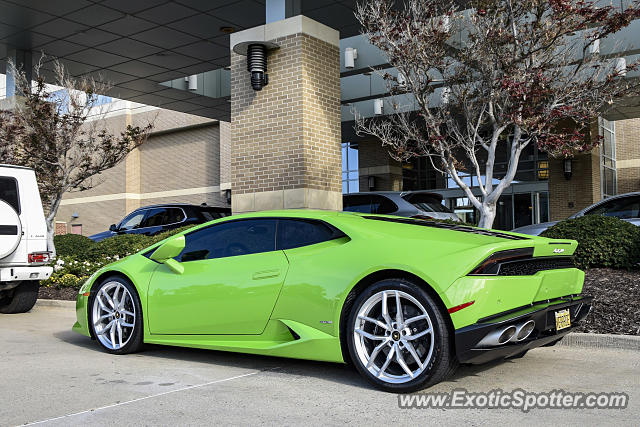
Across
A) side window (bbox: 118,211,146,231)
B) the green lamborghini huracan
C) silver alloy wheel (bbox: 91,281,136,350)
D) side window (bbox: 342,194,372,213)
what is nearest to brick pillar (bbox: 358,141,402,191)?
side window (bbox: 118,211,146,231)

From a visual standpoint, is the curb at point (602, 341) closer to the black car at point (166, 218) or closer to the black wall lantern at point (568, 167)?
the black car at point (166, 218)

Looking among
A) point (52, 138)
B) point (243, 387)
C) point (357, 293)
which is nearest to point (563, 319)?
point (357, 293)

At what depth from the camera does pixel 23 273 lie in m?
9.16

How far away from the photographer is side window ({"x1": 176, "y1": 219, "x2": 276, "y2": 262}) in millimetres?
5598

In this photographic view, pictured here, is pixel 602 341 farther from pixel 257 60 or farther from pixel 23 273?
pixel 257 60

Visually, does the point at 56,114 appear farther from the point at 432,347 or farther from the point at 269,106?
the point at 432,347

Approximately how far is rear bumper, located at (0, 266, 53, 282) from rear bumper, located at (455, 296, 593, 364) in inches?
276

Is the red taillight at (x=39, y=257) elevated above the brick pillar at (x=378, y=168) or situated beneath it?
situated beneath

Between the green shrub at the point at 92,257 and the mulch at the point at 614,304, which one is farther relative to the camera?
the green shrub at the point at 92,257

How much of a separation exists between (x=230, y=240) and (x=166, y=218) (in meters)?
10.1

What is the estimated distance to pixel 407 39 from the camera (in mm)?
9703

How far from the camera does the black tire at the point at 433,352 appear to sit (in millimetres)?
4387

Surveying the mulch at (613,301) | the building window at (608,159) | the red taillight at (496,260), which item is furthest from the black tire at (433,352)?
the building window at (608,159)

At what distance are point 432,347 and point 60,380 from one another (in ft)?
9.56
